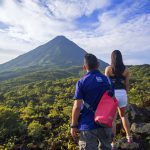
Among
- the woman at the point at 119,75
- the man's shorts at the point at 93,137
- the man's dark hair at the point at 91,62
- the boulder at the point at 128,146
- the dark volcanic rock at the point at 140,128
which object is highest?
the man's dark hair at the point at 91,62

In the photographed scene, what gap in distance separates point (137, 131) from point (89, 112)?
4924 millimetres

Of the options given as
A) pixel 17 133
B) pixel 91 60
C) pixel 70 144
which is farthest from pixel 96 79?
pixel 17 133

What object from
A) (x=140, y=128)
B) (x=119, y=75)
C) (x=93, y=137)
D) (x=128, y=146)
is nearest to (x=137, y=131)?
(x=140, y=128)

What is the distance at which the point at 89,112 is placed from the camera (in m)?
6.27

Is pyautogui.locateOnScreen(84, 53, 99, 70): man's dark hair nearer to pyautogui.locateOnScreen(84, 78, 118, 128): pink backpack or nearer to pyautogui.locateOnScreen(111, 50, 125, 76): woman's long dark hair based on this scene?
pyautogui.locateOnScreen(84, 78, 118, 128): pink backpack

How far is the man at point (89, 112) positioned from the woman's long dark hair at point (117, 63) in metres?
2.00

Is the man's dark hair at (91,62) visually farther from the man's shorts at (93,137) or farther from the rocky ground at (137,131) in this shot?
the rocky ground at (137,131)

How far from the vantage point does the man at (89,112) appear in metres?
6.21

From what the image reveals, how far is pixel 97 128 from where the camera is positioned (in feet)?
20.3

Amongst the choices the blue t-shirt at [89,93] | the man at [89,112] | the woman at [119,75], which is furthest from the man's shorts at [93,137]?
the woman at [119,75]

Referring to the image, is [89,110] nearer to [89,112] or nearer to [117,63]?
[89,112]

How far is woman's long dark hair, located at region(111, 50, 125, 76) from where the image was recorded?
8273mm

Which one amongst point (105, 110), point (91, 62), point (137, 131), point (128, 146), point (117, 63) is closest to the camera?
point (105, 110)

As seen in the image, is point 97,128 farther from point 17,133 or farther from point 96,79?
point 17,133
